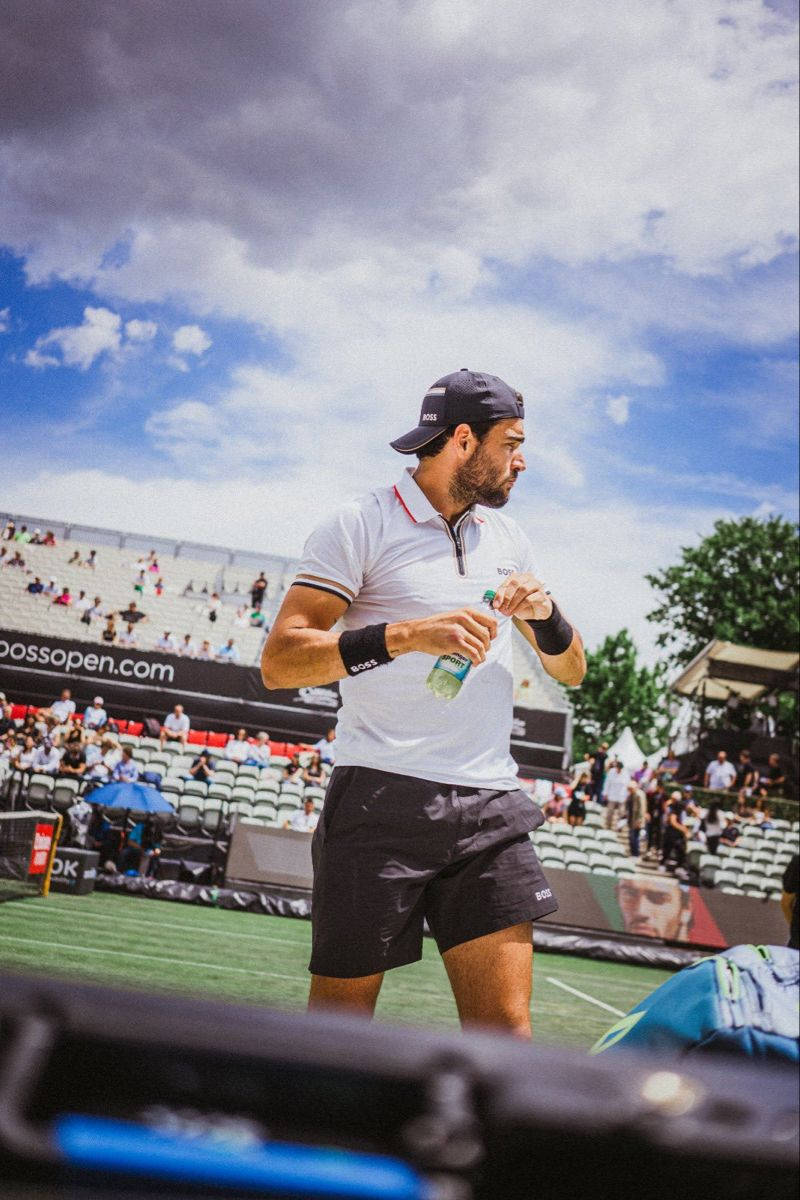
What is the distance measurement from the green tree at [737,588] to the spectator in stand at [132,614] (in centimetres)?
1827

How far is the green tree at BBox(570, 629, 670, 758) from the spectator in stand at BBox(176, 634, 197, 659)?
4385 cm

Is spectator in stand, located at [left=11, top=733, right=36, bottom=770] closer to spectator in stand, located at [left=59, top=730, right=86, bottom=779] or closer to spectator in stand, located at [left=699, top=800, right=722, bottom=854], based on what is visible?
spectator in stand, located at [left=59, top=730, right=86, bottom=779]

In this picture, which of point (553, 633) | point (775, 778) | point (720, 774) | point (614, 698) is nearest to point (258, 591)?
point (553, 633)

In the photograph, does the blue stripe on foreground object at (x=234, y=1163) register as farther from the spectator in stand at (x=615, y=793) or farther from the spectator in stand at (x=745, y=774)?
the spectator in stand at (x=745, y=774)

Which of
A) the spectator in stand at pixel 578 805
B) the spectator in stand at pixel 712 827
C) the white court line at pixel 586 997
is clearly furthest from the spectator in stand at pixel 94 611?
the spectator in stand at pixel 712 827

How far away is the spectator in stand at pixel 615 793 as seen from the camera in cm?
1745

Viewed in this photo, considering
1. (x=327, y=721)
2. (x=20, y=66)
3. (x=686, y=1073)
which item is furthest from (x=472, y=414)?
(x=327, y=721)

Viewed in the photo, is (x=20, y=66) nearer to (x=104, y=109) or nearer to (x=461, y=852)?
(x=104, y=109)

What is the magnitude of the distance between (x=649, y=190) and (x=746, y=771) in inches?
733

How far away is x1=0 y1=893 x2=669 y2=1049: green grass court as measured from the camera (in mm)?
3002

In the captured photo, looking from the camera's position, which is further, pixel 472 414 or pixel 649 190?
pixel 649 190

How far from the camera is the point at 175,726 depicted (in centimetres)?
490

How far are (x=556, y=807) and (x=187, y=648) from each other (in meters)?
13.0

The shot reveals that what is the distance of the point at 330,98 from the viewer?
6.70 feet
